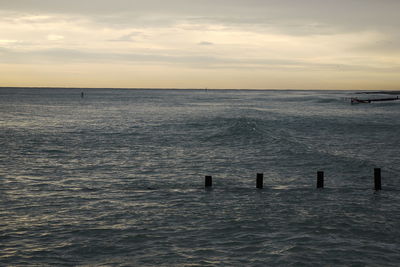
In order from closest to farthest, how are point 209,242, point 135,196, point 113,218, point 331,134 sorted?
1. point 209,242
2. point 113,218
3. point 135,196
4. point 331,134

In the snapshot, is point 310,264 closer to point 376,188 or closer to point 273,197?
point 273,197

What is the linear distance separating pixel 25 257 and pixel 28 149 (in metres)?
24.2

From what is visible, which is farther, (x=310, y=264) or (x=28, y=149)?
(x=28, y=149)

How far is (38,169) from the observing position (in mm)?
25875

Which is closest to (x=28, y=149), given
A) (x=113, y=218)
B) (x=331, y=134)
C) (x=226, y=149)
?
(x=226, y=149)

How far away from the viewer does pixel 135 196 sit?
1945cm

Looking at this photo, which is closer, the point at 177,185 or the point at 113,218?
the point at 113,218

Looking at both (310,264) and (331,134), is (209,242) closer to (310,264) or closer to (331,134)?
(310,264)

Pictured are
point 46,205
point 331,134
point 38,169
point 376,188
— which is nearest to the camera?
point 46,205

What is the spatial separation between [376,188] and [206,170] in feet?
33.5

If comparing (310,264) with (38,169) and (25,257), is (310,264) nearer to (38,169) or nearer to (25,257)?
(25,257)

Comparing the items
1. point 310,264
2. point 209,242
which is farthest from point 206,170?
point 310,264

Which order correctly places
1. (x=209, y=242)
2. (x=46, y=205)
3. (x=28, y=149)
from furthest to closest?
(x=28, y=149), (x=46, y=205), (x=209, y=242)

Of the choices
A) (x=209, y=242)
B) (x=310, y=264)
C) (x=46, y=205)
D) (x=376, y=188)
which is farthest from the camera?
(x=376, y=188)
